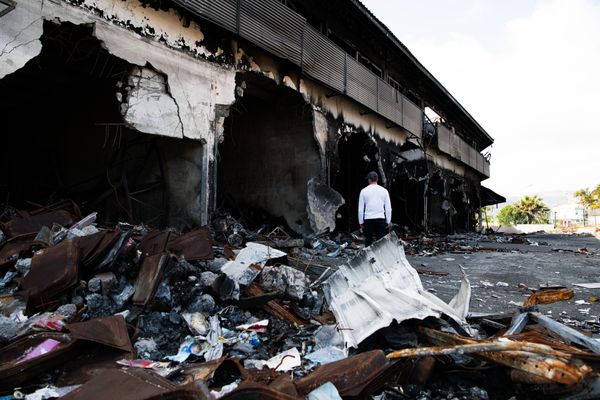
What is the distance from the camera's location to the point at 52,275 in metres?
2.80

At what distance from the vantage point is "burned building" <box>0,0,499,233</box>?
5.14 meters

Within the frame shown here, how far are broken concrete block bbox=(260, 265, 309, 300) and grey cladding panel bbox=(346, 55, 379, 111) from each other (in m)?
6.57

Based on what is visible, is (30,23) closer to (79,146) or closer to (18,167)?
(79,146)

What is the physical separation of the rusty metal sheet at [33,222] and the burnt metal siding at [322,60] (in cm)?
512

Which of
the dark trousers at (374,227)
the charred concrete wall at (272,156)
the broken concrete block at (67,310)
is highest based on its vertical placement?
the charred concrete wall at (272,156)

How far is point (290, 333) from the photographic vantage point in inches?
107

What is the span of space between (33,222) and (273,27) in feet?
16.3

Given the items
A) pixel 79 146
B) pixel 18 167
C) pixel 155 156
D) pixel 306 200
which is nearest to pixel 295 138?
pixel 306 200

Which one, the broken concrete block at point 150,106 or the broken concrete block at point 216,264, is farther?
the broken concrete block at point 150,106

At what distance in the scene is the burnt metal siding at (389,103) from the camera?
10523mm

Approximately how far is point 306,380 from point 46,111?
30.3 feet

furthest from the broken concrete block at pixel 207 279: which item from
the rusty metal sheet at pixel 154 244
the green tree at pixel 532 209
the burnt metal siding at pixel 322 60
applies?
the green tree at pixel 532 209

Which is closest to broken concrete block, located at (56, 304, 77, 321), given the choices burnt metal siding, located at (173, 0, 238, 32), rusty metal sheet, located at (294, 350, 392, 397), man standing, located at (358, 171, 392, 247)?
rusty metal sheet, located at (294, 350, 392, 397)

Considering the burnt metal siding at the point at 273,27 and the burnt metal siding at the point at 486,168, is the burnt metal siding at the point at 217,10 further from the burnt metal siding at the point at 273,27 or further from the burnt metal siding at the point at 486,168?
the burnt metal siding at the point at 486,168
